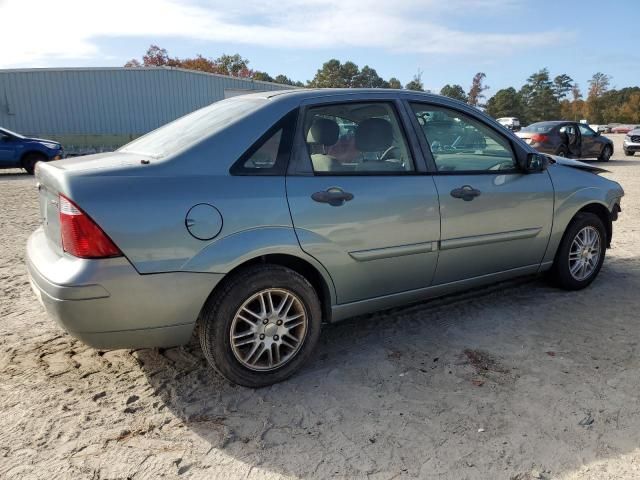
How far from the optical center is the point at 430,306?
4176 mm

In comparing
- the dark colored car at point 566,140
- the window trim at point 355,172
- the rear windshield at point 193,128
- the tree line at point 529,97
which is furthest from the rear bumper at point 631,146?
the tree line at point 529,97

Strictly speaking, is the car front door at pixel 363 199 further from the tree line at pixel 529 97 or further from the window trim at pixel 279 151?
the tree line at pixel 529 97

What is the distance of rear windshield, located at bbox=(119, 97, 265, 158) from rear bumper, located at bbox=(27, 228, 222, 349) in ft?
2.45

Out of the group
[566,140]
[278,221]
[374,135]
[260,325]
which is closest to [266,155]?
[278,221]

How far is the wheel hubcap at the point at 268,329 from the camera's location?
9.41 ft

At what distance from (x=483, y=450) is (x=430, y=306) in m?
1.82

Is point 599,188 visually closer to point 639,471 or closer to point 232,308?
point 639,471

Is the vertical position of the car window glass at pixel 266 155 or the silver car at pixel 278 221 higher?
the car window glass at pixel 266 155

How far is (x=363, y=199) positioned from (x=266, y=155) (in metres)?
0.65

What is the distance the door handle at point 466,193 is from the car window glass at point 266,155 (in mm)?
1301

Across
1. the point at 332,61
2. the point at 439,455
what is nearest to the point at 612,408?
the point at 439,455

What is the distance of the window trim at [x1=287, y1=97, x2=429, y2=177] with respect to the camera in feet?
9.74

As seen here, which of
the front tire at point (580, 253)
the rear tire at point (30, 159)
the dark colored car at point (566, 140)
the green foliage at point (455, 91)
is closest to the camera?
the front tire at point (580, 253)

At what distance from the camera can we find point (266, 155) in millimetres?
2891
